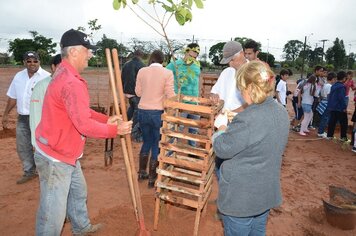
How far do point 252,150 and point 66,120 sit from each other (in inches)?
57.0

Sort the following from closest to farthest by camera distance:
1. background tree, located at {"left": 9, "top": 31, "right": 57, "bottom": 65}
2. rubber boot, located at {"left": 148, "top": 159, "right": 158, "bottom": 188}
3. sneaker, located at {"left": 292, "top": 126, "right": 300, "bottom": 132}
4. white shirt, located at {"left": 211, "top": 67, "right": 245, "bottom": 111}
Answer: white shirt, located at {"left": 211, "top": 67, "right": 245, "bottom": 111}
rubber boot, located at {"left": 148, "top": 159, "right": 158, "bottom": 188}
sneaker, located at {"left": 292, "top": 126, "right": 300, "bottom": 132}
background tree, located at {"left": 9, "top": 31, "right": 57, "bottom": 65}

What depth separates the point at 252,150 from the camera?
1.96 meters

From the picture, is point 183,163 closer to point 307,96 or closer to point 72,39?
point 72,39

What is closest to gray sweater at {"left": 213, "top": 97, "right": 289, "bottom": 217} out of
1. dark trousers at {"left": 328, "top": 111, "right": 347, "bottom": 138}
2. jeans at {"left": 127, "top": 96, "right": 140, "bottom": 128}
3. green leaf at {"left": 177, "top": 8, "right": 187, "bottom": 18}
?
green leaf at {"left": 177, "top": 8, "right": 187, "bottom": 18}

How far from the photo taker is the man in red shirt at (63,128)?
7.73 feet

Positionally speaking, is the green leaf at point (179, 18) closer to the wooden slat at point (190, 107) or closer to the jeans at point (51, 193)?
the wooden slat at point (190, 107)

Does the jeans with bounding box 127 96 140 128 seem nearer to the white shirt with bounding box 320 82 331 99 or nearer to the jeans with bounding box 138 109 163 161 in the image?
the jeans with bounding box 138 109 163 161

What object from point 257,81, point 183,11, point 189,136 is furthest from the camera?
point 189,136

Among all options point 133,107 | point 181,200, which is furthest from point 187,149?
point 133,107

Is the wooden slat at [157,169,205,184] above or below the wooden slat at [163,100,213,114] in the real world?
below

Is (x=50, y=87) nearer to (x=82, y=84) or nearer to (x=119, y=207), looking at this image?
(x=82, y=84)

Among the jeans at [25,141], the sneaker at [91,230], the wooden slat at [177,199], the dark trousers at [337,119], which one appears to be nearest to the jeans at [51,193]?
the sneaker at [91,230]

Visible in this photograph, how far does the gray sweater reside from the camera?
6.29ft

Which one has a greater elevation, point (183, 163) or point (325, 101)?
point (325, 101)
